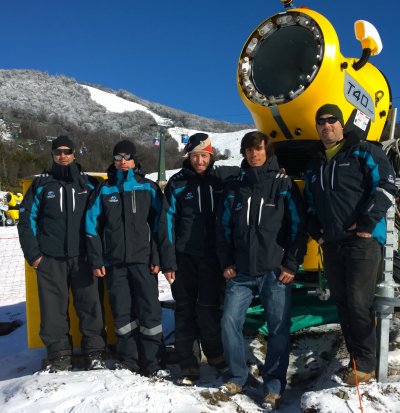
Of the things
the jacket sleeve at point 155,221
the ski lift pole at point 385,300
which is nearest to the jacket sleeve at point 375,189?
the ski lift pole at point 385,300

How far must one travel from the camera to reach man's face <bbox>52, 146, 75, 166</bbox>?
11.6 feet

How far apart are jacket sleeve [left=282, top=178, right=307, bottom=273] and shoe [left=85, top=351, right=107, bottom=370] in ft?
5.39

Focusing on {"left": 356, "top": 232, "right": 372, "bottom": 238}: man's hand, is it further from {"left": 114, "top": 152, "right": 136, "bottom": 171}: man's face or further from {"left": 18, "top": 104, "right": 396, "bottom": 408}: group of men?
{"left": 114, "top": 152, "right": 136, "bottom": 171}: man's face

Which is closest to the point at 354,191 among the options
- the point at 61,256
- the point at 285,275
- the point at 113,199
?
the point at 285,275

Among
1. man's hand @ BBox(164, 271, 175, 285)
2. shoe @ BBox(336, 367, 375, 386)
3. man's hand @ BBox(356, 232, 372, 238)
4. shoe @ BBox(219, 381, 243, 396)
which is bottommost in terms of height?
shoe @ BBox(219, 381, 243, 396)

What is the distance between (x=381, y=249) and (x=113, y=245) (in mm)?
1849

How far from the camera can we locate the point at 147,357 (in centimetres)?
332

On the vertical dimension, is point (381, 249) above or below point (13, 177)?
below

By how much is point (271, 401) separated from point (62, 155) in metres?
2.37

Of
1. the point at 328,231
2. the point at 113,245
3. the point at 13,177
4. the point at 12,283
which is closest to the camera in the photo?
the point at 328,231

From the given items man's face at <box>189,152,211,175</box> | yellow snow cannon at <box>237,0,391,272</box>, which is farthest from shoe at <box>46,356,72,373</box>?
yellow snow cannon at <box>237,0,391,272</box>

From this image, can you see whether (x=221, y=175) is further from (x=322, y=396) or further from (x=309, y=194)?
(x=322, y=396)

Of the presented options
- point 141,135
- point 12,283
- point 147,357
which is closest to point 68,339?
point 147,357

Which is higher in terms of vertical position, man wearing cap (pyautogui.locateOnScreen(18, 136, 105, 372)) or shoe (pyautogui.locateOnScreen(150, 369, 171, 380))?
man wearing cap (pyautogui.locateOnScreen(18, 136, 105, 372))
